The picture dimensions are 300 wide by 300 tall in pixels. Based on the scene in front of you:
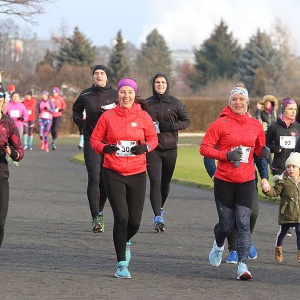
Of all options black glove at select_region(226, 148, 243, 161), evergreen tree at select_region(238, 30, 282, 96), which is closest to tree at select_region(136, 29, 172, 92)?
evergreen tree at select_region(238, 30, 282, 96)

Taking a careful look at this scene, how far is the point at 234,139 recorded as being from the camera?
879 cm

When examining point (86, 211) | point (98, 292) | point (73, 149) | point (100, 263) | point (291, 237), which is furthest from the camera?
point (73, 149)

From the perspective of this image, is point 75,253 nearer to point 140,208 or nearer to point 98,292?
point 140,208

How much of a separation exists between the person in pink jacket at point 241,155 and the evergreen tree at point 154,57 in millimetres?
88176

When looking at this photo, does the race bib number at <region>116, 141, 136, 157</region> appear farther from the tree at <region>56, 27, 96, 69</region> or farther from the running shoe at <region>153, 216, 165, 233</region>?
the tree at <region>56, 27, 96, 69</region>

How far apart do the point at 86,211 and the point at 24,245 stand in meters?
3.78

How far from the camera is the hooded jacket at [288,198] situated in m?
9.97

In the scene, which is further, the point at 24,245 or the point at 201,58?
the point at 201,58

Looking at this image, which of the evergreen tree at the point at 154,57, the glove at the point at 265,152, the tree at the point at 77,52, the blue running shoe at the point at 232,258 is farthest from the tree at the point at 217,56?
the glove at the point at 265,152

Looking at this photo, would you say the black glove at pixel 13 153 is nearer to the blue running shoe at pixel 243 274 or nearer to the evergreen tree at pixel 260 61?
the blue running shoe at pixel 243 274

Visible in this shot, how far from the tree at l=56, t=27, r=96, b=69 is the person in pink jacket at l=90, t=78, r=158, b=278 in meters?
73.8

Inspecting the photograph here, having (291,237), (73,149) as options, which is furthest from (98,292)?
(73,149)

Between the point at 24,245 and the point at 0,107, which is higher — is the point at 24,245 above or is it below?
below

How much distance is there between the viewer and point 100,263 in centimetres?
950
